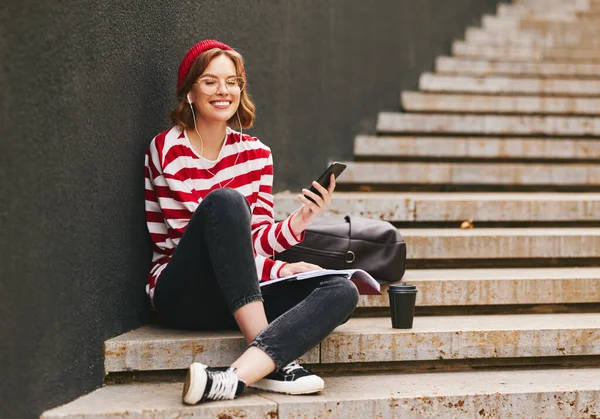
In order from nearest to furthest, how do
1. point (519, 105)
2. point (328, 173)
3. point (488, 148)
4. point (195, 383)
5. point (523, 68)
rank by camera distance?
point (195, 383) → point (328, 173) → point (488, 148) → point (519, 105) → point (523, 68)

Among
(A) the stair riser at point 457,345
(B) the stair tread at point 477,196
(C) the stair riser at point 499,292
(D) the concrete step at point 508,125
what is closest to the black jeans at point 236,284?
(A) the stair riser at point 457,345

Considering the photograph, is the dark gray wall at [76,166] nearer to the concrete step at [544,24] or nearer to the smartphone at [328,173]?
the smartphone at [328,173]

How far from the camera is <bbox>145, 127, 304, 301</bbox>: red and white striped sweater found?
2729 mm

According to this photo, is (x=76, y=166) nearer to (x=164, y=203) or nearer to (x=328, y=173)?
(x=164, y=203)

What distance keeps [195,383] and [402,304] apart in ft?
2.95

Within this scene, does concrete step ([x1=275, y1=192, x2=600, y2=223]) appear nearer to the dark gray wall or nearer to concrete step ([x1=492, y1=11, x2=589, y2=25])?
the dark gray wall

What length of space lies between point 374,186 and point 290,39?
1009 millimetres

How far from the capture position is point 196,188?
9.11 ft

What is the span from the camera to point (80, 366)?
2.38 m

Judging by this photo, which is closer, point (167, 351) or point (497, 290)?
point (167, 351)

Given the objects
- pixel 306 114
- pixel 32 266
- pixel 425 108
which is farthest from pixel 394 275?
pixel 425 108

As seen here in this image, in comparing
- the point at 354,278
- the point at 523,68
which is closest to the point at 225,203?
the point at 354,278

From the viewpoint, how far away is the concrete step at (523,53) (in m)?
6.99

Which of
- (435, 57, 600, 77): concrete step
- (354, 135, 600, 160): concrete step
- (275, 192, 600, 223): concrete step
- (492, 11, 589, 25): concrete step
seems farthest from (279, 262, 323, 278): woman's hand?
(492, 11, 589, 25): concrete step
